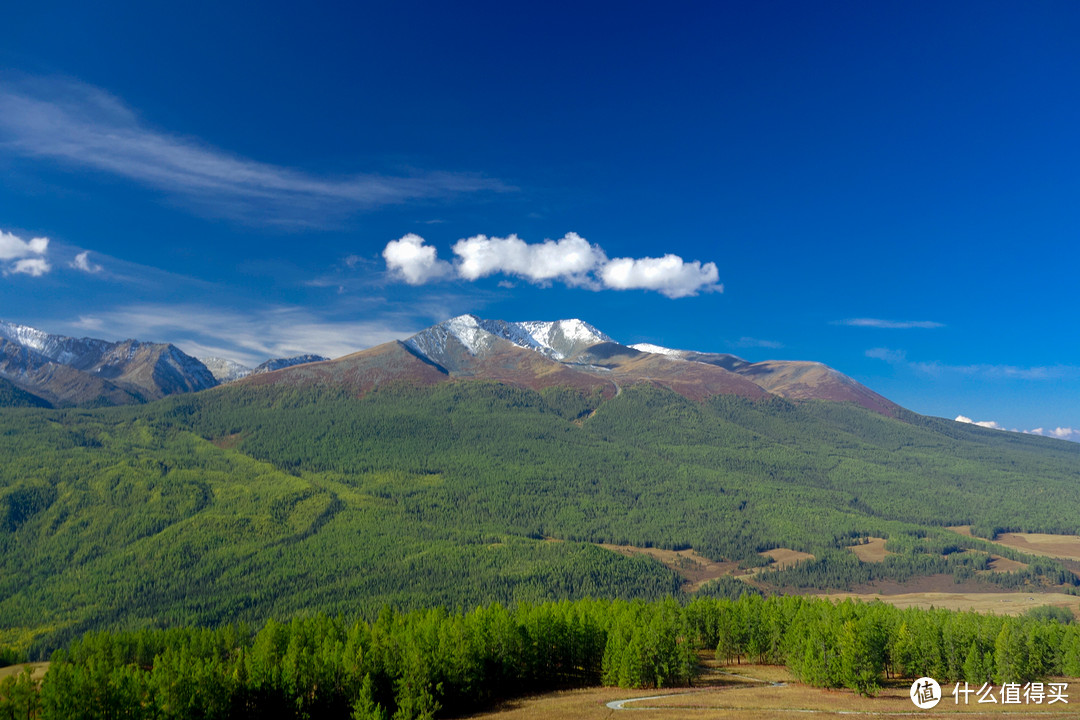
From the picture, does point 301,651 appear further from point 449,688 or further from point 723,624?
point 723,624

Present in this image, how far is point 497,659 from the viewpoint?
367 feet

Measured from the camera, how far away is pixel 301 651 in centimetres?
9956

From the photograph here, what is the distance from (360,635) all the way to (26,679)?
1784 inches

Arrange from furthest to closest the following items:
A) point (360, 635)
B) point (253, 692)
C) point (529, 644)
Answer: point (529, 644) → point (360, 635) → point (253, 692)

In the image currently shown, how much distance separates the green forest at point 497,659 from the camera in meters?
85.8

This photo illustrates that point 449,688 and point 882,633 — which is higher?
point 882,633

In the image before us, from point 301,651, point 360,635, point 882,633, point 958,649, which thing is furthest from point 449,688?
point 958,649

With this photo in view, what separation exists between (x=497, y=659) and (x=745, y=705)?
43.1 m

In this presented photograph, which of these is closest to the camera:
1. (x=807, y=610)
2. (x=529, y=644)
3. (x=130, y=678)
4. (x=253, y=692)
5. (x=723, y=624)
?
(x=130, y=678)

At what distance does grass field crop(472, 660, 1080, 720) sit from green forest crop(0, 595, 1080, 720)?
4.65 metres

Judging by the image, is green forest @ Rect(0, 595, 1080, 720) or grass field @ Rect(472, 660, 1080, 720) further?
green forest @ Rect(0, 595, 1080, 720)

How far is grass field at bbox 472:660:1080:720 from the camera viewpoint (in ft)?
276

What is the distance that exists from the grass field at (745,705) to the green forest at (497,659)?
15.2 feet

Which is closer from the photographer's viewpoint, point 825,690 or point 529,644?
point 825,690
